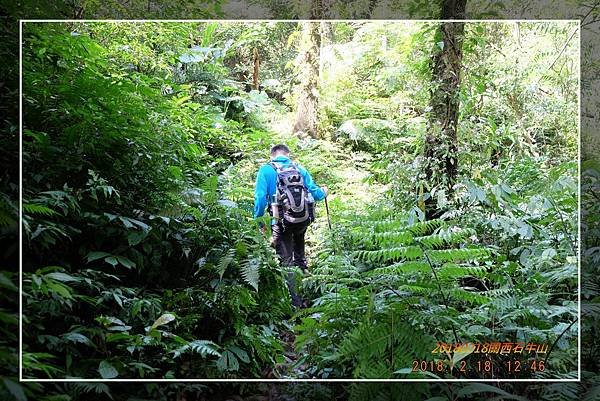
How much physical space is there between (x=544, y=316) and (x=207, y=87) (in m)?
1.52

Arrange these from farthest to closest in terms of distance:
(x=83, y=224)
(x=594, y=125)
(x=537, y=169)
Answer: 1. (x=594, y=125)
2. (x=537, y=169)
3. (x=83, y=224)

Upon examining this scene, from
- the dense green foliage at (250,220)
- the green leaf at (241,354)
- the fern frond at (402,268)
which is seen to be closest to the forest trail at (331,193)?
the dense green foliage at (250,220)

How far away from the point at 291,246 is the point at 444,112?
2.77 ft

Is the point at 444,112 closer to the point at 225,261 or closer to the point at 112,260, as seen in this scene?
the point at 225,261

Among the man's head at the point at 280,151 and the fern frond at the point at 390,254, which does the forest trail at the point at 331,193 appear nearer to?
the man's head at the point at 280,151

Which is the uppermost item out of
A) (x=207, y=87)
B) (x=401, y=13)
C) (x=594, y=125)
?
(x=401, y=13)

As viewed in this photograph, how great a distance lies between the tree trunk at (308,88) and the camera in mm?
1981

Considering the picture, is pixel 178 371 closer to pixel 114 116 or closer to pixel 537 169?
pixel 114 116

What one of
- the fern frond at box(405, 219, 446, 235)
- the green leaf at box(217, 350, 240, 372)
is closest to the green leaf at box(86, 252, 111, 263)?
the green leaf at box(217, 350, 240, 372)

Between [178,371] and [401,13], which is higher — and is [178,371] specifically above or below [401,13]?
below

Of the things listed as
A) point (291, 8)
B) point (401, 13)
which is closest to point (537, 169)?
point (401, 13)

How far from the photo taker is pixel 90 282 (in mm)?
1754

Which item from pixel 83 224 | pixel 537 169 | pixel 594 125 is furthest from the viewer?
pixel 594 125

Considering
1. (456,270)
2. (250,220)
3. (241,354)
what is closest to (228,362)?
(241,354)
